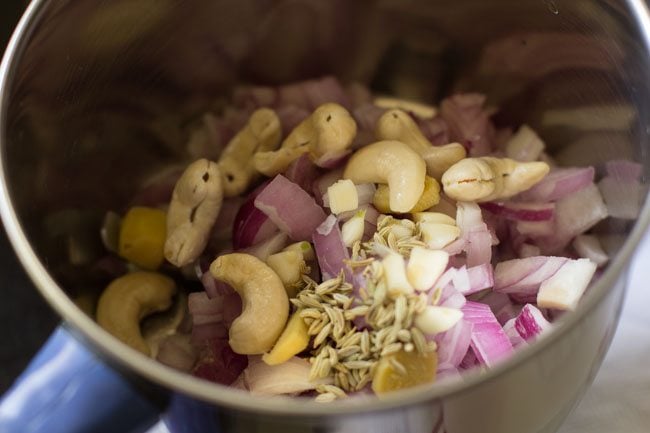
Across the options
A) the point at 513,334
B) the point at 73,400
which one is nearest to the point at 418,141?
the point at 513,334

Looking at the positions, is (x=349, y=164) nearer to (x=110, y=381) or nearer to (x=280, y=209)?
(x=280, y=209)

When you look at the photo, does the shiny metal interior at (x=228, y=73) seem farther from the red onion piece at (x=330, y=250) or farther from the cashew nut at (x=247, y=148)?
the red onion piece at (x=330, y=250)

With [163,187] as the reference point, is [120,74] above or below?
above

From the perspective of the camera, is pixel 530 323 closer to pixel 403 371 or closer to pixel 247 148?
pixel 403 371

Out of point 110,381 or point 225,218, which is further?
point 225,218

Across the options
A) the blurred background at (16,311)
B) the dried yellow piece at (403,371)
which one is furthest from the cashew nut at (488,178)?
the blurred background at (16,311)

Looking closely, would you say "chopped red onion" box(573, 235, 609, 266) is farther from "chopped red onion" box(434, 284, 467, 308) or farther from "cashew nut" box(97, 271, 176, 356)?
"cashew nut" box(97, 271, 176, 356)

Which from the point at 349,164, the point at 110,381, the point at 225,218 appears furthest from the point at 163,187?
the point at 110,381
